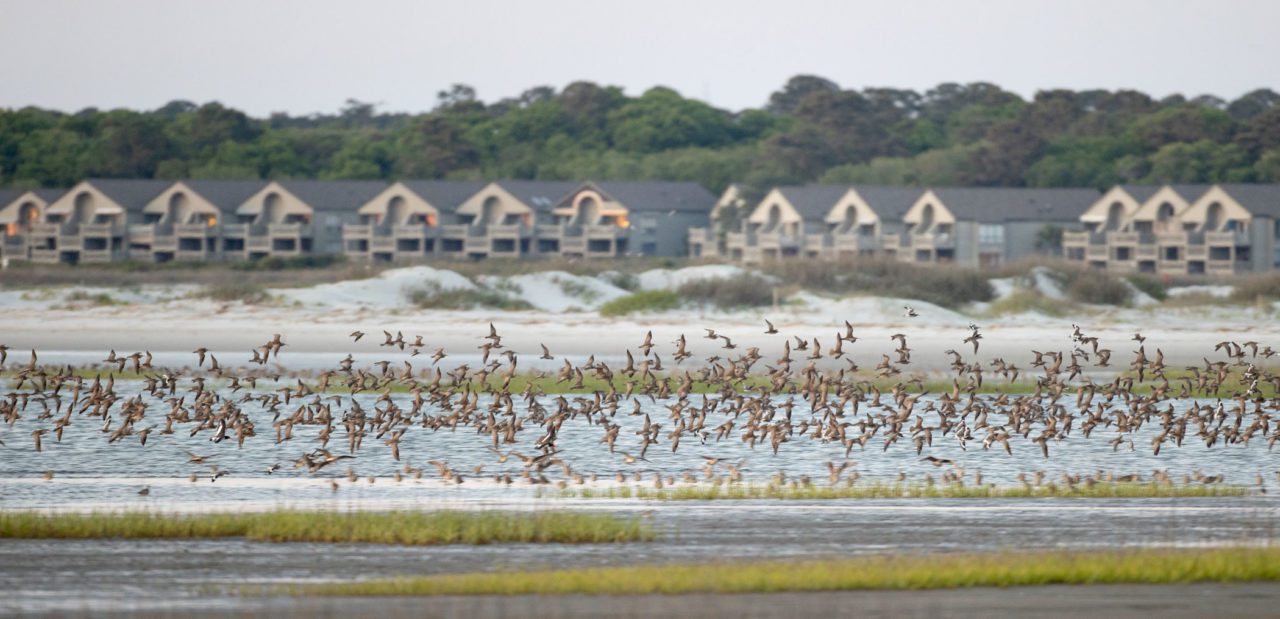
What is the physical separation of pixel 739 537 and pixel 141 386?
2308cm

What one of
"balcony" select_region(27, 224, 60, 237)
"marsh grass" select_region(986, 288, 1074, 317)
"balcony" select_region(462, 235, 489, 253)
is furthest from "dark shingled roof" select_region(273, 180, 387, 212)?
"marsh grass" select_region(986, 288, 1074, 317)

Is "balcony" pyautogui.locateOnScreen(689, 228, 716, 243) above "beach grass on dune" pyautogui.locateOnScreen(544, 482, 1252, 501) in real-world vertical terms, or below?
above

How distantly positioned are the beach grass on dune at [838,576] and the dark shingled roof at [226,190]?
344 feet

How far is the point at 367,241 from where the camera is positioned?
380 feet

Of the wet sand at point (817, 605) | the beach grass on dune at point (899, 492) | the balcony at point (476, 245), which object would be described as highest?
the balcony at point (476, 245)

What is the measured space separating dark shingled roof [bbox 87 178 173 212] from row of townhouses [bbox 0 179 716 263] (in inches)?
5.1

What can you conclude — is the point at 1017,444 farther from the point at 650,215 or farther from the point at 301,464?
the point at 650,215

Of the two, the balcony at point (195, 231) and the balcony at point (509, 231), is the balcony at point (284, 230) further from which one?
the balcony at point (509, 231)

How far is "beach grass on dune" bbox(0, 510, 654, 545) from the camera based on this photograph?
18.5 metres

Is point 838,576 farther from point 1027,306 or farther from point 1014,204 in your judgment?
point 1014,204

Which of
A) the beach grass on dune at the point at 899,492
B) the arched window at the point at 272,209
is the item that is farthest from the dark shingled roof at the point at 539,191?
the beach grass on dune at the point at 899,492

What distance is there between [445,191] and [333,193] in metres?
7.75

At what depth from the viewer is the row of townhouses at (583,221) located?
110438 millimetres

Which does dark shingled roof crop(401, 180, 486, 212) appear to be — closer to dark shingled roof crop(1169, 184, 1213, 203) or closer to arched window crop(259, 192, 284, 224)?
arched window crop(259, 192, 284, 224)
